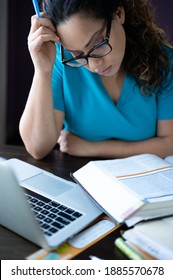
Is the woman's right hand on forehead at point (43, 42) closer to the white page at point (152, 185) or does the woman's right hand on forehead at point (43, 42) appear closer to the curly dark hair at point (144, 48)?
the curly dark hair at point (144, 48)

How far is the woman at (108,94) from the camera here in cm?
116

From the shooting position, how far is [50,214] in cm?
79

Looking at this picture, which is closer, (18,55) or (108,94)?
(108,94)

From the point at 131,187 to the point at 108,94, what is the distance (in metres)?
0.57

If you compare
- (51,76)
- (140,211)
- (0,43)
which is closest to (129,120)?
(51,76)

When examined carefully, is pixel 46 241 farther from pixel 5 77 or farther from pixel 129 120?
pixel 5 77

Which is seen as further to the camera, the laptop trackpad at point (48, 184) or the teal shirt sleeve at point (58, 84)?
the teal shirt sleeve at point (58, 84)

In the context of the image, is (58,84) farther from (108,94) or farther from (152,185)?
(152,185)

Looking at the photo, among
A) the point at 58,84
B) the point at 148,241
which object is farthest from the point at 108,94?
the point at 148,241

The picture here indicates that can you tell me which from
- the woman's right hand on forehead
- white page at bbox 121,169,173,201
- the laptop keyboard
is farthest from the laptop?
the woman's right hand on forehead

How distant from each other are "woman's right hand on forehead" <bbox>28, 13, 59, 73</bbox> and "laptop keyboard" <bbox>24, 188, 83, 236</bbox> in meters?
0.49

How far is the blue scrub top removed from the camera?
1.30m

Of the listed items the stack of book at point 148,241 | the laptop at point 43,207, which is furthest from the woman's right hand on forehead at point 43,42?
the stack of book at point 148,241

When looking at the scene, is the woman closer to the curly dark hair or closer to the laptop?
the curly dark hair
